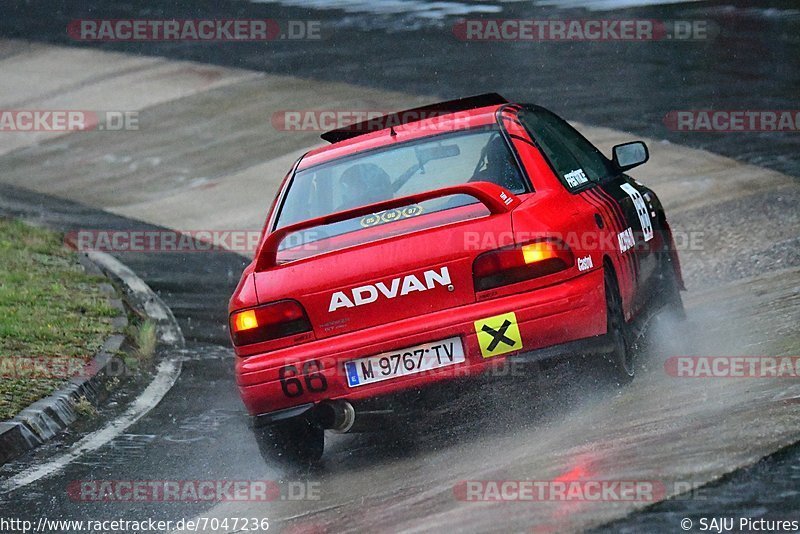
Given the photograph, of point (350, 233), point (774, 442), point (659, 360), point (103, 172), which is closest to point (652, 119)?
point (103, 172)

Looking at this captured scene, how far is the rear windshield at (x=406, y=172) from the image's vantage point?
22.1 feet

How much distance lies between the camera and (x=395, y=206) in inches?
248

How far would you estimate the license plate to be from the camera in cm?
602

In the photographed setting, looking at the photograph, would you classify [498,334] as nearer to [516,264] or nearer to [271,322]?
[516,264]

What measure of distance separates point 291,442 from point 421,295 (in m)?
1.00

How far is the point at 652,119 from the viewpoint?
50.8ft

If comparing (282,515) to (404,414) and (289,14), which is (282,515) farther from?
(289,14)
